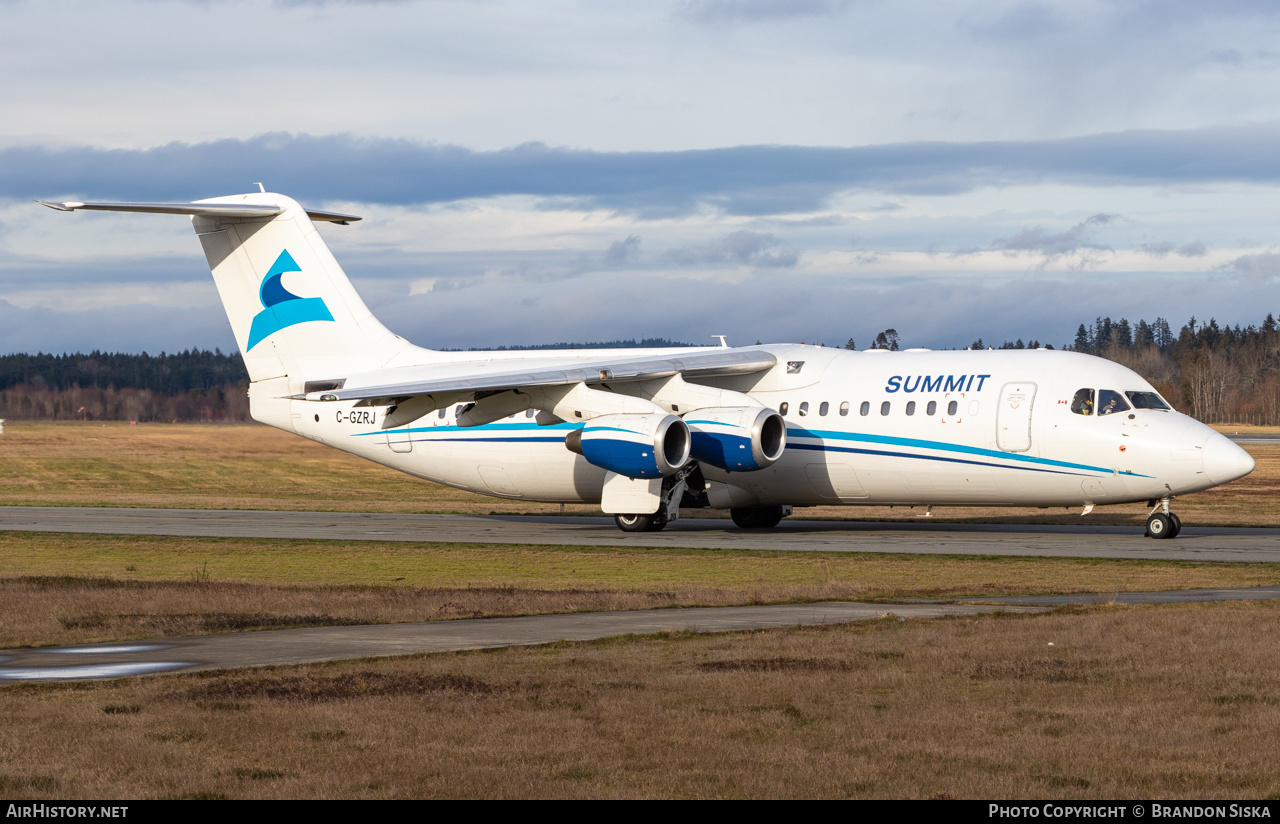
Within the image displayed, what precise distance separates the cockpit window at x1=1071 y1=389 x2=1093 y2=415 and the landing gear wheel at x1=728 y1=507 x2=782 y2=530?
821cm

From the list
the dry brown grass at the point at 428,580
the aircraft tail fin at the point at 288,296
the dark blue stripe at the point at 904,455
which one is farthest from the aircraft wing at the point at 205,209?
the dark blue stripe at the point at 904,455

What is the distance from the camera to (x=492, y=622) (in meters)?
16.7

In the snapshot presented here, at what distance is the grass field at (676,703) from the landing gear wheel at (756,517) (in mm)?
11889

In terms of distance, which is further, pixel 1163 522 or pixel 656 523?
pixel 656 523

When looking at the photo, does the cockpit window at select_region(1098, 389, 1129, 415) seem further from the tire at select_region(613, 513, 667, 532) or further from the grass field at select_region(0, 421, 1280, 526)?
the tire at select_region(613, 513, 667, 532)

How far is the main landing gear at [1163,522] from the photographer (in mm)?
27734

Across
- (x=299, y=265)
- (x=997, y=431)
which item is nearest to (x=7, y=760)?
(x=997, y=431)

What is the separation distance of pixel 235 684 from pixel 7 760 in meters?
2.89

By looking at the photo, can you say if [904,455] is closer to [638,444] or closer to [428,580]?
[638,444]

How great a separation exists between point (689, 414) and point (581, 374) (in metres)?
2.63

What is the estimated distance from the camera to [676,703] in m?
11.0

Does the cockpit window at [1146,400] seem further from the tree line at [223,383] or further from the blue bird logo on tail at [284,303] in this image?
the tree line at [223,383]

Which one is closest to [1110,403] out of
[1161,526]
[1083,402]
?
[1083,402]
